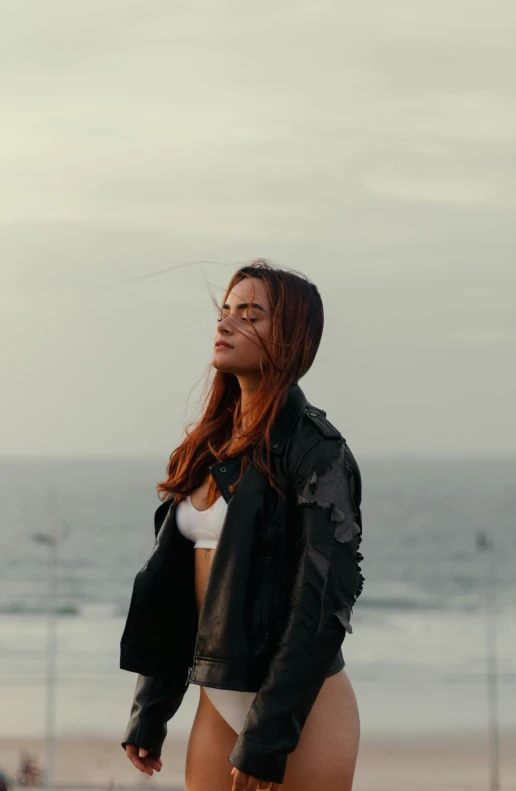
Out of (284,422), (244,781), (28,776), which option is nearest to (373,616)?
(28,776)

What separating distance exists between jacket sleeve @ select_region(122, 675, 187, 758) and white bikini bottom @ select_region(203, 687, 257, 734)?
22cm

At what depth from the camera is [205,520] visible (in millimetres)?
2873

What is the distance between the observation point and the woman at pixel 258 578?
2.65 meters

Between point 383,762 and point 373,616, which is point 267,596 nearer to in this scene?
point 383,762

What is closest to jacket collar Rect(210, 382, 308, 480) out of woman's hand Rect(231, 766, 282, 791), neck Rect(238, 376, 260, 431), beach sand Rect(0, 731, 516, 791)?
neck Rect(238, 376, 260, 431)

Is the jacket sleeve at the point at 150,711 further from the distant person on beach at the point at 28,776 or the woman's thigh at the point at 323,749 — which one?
Answer: the distant person on beach at the point at 28,776

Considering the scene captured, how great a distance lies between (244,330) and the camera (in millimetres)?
2916

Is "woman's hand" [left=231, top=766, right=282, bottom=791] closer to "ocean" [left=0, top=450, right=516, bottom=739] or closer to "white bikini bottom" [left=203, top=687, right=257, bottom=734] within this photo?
"white bikini bottom" [left=203, top=687, right=257, bottom=734]

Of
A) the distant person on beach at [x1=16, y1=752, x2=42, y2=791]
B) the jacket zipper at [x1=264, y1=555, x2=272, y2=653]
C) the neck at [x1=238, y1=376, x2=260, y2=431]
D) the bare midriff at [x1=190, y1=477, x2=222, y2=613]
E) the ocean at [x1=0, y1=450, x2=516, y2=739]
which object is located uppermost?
the ocean at [x1=0, y1=450, x2=516, y2=739]

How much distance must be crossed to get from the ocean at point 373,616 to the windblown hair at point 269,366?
46.2 feet

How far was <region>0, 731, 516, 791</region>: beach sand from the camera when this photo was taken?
19078mm

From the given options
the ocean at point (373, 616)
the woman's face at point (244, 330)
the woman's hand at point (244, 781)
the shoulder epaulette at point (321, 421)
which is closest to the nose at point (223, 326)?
the woman's face at point (244, 330)

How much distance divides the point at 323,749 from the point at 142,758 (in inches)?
19.5

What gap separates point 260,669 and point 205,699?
0.23 m
